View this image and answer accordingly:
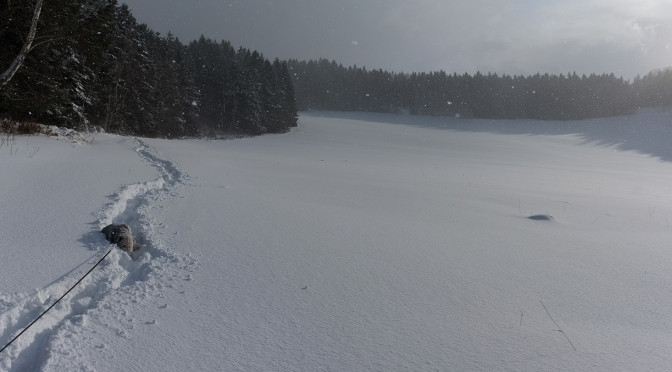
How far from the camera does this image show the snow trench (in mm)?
2771

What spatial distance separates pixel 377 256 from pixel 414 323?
1.77m

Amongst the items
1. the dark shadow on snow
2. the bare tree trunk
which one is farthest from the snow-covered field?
the dark shadow on snow

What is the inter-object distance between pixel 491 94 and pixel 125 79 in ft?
242

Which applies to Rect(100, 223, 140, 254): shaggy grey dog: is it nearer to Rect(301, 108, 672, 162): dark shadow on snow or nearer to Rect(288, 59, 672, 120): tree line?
Rect(301, 108, 672, 162): dark shadow on snow

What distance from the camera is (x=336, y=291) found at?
398 cm

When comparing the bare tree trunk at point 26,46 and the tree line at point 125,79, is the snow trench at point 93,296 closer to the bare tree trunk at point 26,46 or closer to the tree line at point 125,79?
the bare tree trunk at point 26,46

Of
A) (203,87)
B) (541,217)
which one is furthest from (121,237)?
(203,87)

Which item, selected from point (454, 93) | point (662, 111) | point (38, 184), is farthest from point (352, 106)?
point (38, 184)

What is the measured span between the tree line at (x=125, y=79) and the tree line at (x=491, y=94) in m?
32.7

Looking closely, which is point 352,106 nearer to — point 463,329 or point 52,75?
point 52,75

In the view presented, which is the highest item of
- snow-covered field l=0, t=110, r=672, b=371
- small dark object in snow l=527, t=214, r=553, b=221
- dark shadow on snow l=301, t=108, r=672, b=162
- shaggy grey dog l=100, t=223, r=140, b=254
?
dark shadow on snow l=301, t=108, r=672, b=162

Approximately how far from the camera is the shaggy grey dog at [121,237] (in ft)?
15.5

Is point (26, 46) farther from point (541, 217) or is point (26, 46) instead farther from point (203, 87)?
point (203, 87)

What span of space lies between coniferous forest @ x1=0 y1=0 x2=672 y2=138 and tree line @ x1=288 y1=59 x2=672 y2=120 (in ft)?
0.70
